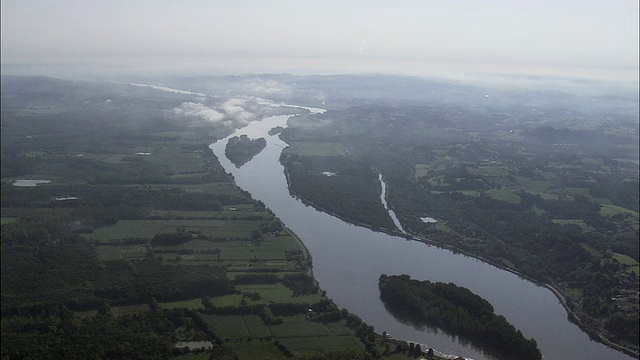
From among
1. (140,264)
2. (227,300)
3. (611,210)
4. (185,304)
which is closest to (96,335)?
(185,304)

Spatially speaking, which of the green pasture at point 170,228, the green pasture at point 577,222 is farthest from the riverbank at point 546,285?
the green pasture at point 577,222

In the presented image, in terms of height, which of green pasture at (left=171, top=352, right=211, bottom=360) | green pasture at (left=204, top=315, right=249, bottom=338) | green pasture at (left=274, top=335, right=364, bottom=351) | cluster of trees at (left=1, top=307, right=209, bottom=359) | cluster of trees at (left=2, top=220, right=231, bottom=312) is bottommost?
green pasture at (left=274, top=335, right=364, bottom=351)

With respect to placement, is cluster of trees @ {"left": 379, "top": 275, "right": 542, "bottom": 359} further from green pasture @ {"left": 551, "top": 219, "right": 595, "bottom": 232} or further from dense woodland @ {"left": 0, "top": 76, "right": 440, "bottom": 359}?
green pasture @ {"left": 551, "top": 219, "right": 595, "bottom": 232}

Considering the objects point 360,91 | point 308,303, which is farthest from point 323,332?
point 360,91

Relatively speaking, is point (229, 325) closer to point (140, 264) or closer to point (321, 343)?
point (321, 343)

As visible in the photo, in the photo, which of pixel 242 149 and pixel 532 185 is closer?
pixel 532 185

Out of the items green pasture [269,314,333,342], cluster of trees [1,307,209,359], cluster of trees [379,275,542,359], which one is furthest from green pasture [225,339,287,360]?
cluster of trees [379,275,542,359]

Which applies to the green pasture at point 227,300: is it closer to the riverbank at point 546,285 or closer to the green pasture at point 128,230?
the green pasture at point 128,230
